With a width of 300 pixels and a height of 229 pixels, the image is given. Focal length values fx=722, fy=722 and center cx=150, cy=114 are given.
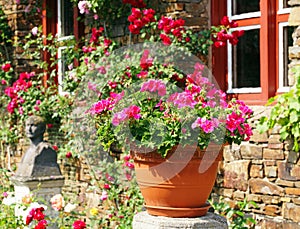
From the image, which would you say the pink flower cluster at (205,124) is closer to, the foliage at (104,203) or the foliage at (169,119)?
the foliage at (169,119)

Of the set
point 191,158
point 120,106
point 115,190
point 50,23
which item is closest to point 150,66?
point 115,190

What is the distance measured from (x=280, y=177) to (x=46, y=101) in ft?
11.5

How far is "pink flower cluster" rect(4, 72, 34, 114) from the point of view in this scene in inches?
320

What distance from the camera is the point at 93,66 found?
6973 millimetres

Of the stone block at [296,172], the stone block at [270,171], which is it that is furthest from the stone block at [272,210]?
the stone block at [296,172]

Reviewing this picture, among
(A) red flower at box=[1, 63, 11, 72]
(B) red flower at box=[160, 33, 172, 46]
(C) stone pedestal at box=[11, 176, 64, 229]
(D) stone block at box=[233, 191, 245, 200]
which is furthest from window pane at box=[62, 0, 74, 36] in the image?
(D) stone block at box=[233, 191, 245, 200]

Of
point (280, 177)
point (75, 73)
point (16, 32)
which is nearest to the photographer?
point (280, 177)

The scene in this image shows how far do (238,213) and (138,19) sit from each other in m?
1.95

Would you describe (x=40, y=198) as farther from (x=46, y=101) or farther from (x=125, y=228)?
(x=46, y=101)

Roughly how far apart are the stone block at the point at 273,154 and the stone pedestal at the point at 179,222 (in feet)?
4.55

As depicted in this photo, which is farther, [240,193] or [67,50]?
[67,50]

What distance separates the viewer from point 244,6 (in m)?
6.22

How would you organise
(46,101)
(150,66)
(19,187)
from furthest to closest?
(46,101)
(19,187)
(150,66)

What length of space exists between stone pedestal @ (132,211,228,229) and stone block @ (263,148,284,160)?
4.55ft
